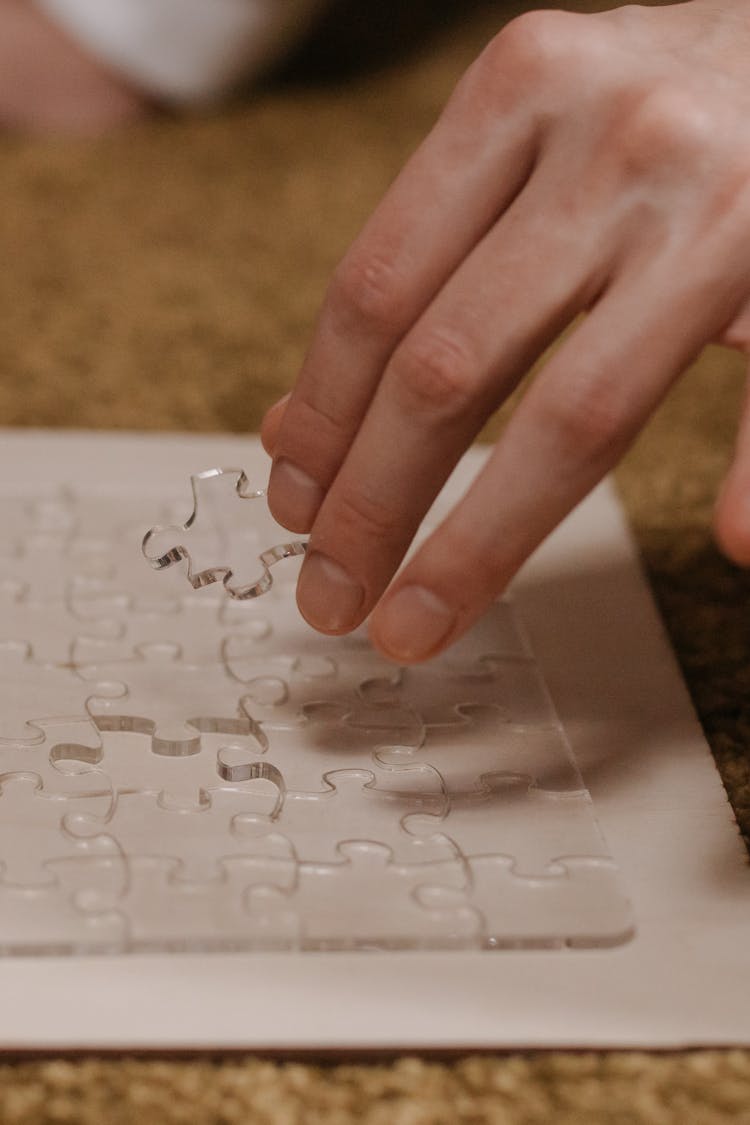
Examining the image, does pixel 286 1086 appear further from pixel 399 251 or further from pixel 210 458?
pixel 210 458

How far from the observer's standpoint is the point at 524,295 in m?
0.57

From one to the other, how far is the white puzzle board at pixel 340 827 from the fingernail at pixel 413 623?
0.09 metres

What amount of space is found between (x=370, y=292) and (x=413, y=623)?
15 centimetres

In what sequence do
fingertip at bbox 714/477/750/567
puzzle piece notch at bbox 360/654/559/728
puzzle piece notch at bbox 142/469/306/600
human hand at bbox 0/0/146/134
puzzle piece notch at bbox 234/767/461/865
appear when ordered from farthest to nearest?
1. human hand at bbox 0/0/146/134
2. puzzle piece notch at bbox 142/469/306/600
3. puzzle piece notch at bbox 360/654/559/728
4. puzzle piece notch at bbox 234/767/461/865
5. fingertip at bbox 714/477/750/567

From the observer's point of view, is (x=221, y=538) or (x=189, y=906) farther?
(x=221, y=538)

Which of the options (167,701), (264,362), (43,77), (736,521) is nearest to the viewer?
(736,521)

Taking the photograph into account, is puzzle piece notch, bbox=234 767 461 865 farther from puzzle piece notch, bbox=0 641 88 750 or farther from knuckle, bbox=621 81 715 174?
knuckle, bbox=621 81 715 174

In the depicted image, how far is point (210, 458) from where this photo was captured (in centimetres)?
101

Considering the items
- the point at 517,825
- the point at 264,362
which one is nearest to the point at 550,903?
the point at 517,825

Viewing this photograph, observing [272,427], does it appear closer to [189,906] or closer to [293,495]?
[293,495]

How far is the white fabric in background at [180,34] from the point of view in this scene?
5.85 feet

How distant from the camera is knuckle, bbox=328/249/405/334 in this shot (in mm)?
594

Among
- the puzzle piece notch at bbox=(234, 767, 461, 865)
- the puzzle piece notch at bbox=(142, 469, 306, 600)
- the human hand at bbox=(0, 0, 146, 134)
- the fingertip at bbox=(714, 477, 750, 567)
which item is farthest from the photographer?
the human hand at bbox=(0, 0, 146, 134)

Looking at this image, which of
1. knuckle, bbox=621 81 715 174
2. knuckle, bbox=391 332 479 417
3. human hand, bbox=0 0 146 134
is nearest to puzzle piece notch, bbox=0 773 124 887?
knuckle, bbox=391 332 479 417
